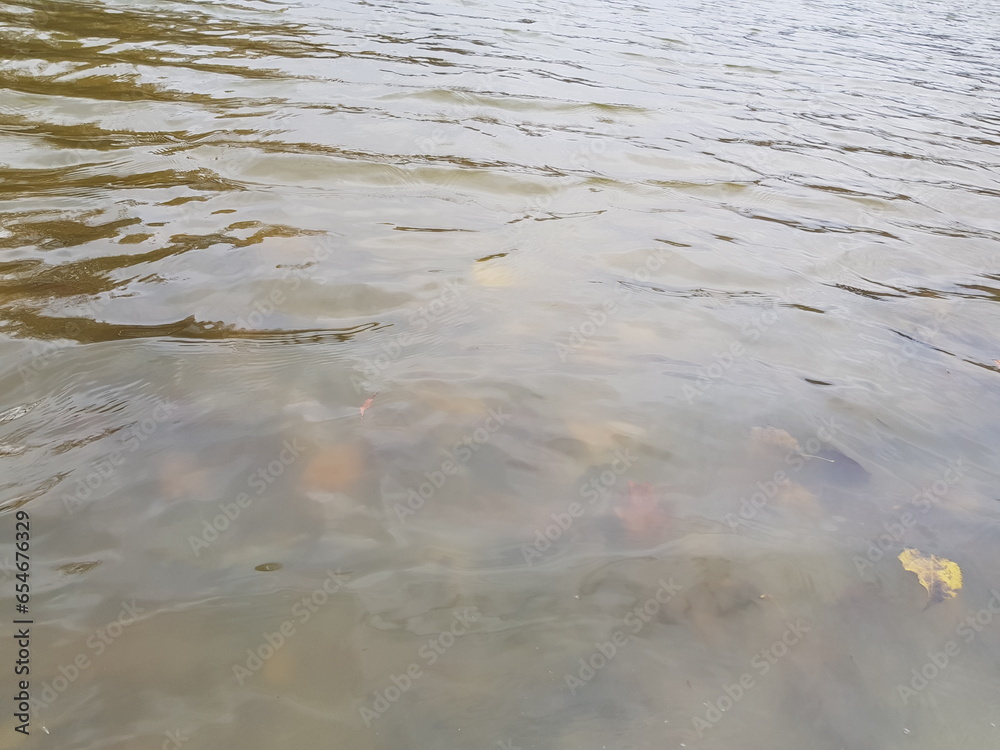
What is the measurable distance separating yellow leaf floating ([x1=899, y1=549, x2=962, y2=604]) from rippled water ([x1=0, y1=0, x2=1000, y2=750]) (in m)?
0.05

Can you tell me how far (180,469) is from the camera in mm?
2270

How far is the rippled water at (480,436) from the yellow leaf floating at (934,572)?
0.15ft

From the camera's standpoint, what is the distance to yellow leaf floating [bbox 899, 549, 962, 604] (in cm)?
212

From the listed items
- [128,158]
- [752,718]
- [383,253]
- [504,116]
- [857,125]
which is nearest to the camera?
[752,718]

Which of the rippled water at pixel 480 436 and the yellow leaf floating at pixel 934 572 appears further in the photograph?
the yellow leaf floating at pixel 934 572

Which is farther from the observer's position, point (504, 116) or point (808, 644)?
point (504, 116)

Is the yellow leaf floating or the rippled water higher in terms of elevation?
the rippled water

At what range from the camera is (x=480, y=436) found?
8.36 ft

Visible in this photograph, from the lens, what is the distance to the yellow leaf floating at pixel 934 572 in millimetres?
2125

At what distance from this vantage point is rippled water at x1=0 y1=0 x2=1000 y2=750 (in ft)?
5.81

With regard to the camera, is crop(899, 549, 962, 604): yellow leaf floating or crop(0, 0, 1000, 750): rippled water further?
crop(899, 549, 962, 604): yellow leaf floating

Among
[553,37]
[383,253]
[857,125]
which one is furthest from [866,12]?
[383,253]

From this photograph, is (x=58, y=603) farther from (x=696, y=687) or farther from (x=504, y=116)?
(x=504, y=116)

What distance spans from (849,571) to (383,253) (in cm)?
261
